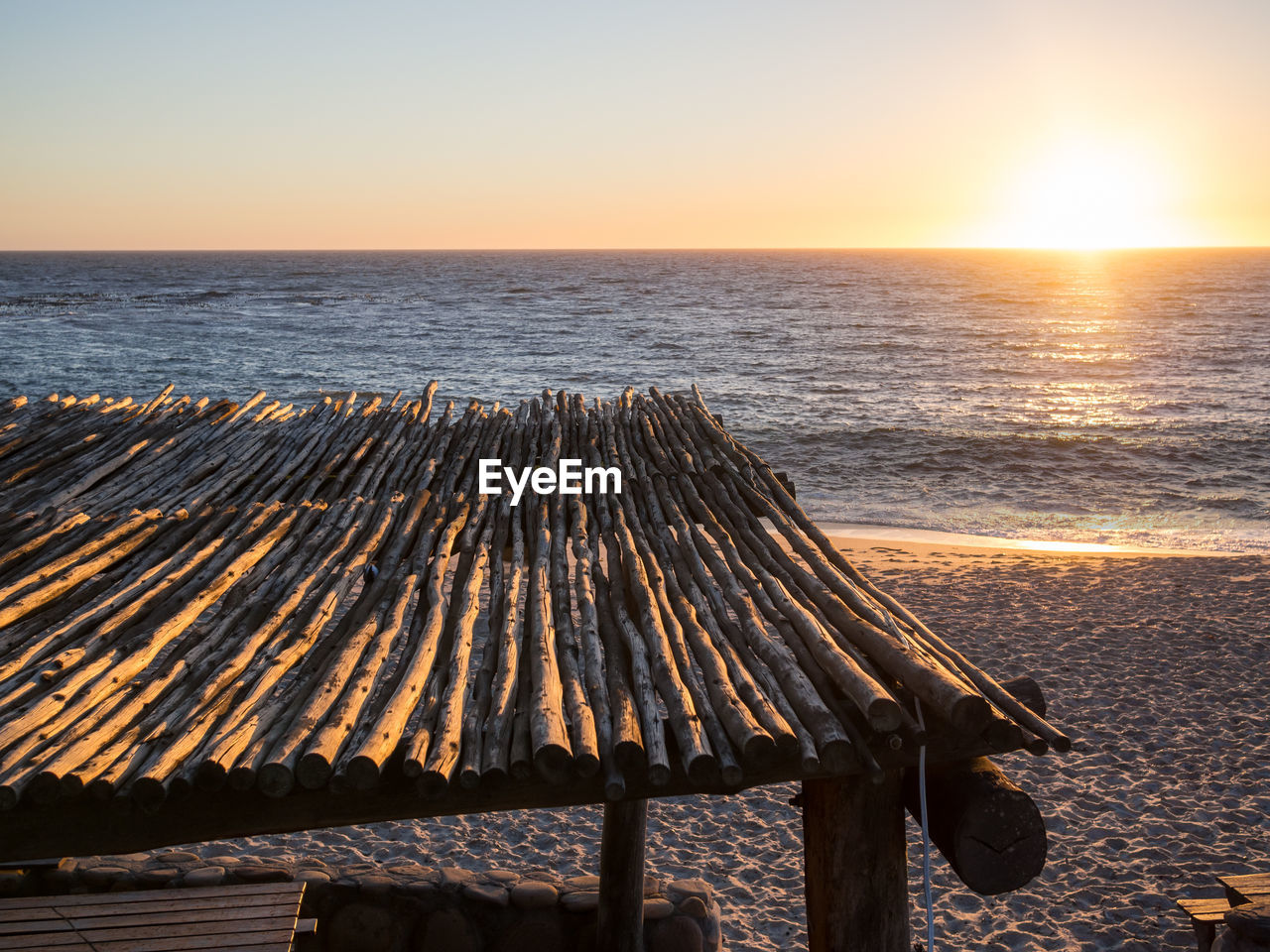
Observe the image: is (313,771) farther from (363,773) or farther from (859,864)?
(859,864)

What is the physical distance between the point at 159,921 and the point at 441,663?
1.88 metres

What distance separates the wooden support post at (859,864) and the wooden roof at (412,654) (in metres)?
0.36

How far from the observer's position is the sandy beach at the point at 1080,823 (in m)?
6.13

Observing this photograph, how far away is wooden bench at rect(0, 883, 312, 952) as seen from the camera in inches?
152

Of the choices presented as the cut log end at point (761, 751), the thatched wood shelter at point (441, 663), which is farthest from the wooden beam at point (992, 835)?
the cut log end at point (761, 751)

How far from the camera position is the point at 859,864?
3219mm

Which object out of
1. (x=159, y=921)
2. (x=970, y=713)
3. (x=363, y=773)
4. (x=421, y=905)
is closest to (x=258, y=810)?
(x=363, y=773)

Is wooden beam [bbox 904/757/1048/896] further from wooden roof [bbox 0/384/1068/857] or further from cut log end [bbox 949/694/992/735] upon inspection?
cut log end [bbox 949/694/992/735]

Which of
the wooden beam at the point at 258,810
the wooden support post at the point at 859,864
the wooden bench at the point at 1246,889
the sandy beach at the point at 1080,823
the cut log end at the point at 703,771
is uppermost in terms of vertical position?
the cut log end at the point at 703,771

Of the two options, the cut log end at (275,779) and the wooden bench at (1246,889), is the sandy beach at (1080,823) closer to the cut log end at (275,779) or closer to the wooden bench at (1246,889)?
the wooden bench at (1246,889)

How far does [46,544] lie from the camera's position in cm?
459

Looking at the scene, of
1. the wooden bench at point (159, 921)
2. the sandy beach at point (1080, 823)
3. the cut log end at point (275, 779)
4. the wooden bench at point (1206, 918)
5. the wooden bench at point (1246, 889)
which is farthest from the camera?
the sandy beach at point (1080, 823)

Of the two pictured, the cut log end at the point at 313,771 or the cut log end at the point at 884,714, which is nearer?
the cut log end at the point at 313,771

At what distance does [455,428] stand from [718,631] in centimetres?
449
